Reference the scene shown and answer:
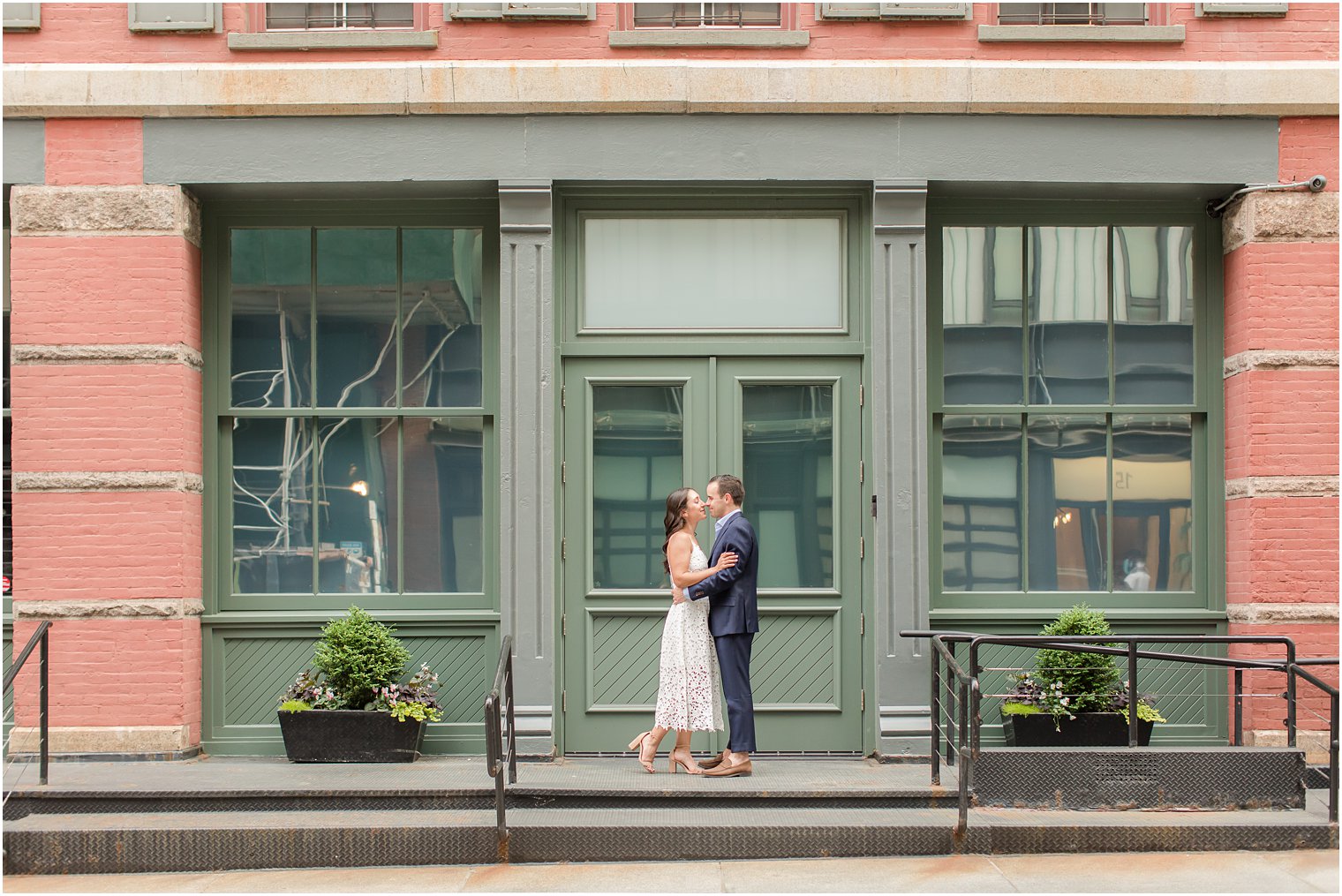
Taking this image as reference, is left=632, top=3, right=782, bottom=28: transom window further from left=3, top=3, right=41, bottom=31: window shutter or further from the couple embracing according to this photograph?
left=3, top=3, right=41, bottom=31: window shutter

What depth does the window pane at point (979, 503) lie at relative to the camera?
10.5m

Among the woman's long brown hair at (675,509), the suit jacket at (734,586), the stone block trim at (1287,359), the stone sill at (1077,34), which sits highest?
the stone sill at (1077,34)

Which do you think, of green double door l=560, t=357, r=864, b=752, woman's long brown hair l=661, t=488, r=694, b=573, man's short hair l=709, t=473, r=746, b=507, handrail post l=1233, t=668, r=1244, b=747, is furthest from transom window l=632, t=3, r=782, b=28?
handrail post l=1233, t=668, r=1244, b=747

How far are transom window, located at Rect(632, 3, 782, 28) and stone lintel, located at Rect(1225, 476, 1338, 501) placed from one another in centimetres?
470

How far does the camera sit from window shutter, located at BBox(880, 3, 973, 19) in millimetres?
10086

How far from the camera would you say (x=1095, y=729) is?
31.9 feet

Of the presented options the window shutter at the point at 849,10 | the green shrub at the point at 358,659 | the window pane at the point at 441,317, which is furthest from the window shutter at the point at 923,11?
the green shrub at the point at 358,659

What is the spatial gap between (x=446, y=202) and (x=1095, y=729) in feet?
19.2

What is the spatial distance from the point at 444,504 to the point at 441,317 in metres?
1.36

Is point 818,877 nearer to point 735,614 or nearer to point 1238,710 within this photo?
point 735,614

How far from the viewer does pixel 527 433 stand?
1008 cm

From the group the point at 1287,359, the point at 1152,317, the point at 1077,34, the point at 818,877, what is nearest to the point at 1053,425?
the point at 1152,317

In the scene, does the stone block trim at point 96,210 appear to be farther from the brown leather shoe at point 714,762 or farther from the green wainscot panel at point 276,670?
the brown leather shoe at point 714,762

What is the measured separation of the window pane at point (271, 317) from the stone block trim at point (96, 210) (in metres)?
0.61
